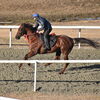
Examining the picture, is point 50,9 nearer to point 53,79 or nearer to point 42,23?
point 42,23

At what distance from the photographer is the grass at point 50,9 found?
37.6 metres

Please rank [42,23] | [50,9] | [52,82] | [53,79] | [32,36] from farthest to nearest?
[50,9] < [32,36] < [42,23] < [53,79] < [52,82]

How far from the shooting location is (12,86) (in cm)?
1077

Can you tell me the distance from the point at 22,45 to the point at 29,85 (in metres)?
8.47

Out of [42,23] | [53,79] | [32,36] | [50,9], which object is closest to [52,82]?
[53,79]

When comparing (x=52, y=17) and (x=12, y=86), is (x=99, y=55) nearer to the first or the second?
(x=12, y=86)

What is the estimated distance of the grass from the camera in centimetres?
3759

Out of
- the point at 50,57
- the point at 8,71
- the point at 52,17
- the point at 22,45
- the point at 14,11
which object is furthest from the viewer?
the point at 14,11

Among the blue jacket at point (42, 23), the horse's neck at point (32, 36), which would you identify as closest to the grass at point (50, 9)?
the horse's neck at point (32, 36)

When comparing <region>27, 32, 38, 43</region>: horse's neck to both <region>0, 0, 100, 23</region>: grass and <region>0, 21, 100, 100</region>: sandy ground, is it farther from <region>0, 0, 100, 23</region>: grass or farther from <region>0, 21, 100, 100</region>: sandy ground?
<region>0, 0, 100, 23</region>: grass

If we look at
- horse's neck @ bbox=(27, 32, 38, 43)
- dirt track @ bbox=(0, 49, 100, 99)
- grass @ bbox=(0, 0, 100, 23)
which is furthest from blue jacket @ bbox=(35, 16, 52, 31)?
grass @ bbox=(0, 0, 100, 23)

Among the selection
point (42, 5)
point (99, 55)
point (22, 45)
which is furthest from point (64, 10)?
point (99, 55)

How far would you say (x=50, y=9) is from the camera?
4175 cm

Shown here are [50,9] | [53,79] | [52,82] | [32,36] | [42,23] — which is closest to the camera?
[52,82]
